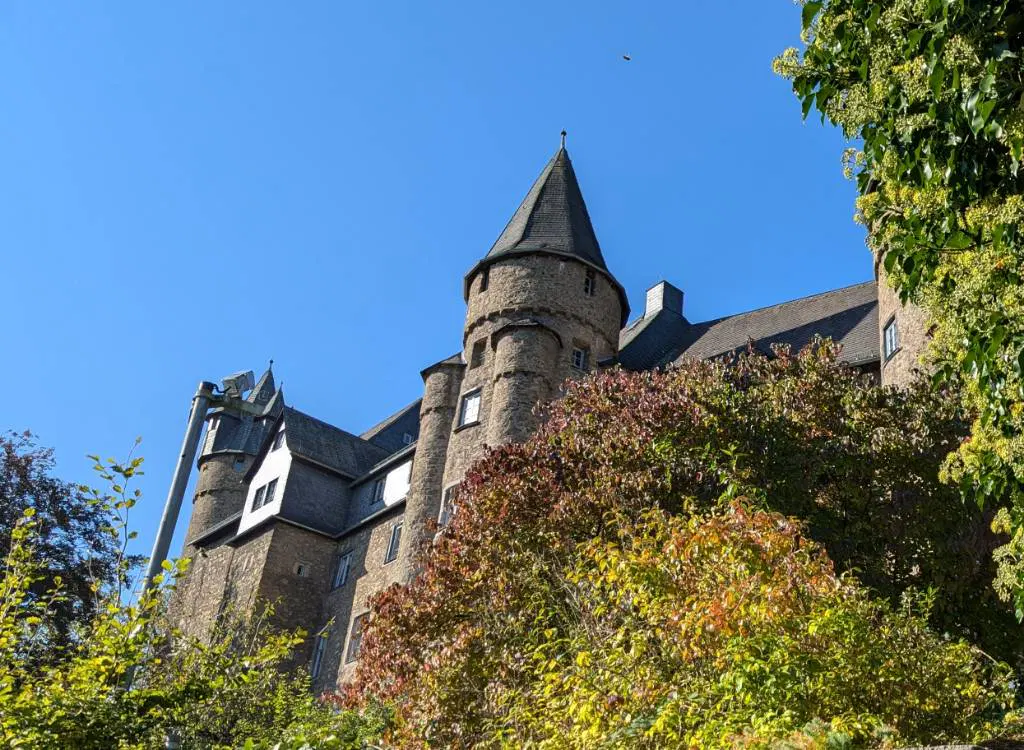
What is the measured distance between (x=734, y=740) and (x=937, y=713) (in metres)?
2.79

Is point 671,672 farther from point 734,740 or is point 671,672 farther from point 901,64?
point 901,64

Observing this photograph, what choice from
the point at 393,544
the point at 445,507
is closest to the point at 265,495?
the point at 393,544

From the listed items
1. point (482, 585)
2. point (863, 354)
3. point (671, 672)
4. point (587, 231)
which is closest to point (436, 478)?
point (587, 231)

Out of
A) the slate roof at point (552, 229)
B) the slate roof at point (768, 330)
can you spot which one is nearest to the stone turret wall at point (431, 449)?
the slate roof at point (552, 229)

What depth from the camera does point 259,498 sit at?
38.8 meters

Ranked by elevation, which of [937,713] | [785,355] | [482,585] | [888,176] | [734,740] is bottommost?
[734,740]

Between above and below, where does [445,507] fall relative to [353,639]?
above

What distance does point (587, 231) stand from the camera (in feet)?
116

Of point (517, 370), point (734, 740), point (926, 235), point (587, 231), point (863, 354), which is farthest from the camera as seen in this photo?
point (587, 231)

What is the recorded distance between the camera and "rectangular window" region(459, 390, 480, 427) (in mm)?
31172

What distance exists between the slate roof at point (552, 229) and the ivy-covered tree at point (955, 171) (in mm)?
22396

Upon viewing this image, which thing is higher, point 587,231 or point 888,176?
point 587,231

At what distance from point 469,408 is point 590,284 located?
17.2 feet

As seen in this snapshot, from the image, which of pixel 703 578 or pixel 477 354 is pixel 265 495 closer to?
pixel 477 354
